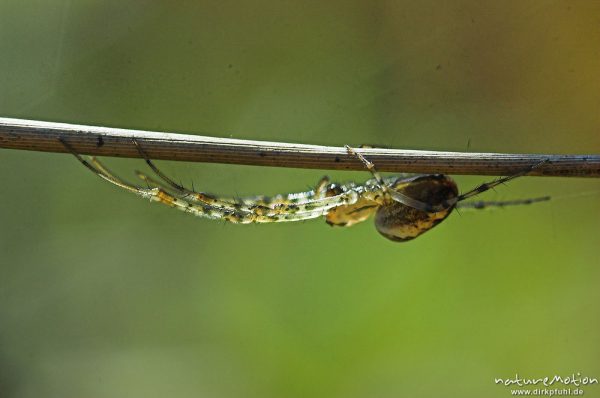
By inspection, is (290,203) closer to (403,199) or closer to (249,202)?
(249,202)

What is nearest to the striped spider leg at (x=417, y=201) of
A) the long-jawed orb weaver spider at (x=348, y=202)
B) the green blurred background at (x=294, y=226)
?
the long-jawed orb weaver spider at (x=348, y=202)

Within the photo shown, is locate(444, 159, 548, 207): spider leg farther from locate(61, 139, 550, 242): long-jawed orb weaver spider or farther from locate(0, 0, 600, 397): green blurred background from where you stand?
locate(0, 0, 600, 397): green blurred background

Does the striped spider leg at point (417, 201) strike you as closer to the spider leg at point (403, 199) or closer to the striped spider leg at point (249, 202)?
the spider leg at point (403, 199)

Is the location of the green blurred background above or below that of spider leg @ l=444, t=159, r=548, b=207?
above

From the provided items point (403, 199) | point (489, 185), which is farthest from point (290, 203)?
point (489, 185)

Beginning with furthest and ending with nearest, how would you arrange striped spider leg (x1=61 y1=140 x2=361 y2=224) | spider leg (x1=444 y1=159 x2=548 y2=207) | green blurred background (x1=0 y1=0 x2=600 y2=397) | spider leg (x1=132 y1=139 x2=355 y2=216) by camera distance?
1. green blurred background (x1=0 y1=0 x2=600 y2=397)
2. spider leg (x1=132 y1=139 x2=355 y2=216)
3. striped spider leg (x1=61 y1=140 x2=361 y2=224)
4. spider leg (x1=444 y1=159 x2=548 y2=207)

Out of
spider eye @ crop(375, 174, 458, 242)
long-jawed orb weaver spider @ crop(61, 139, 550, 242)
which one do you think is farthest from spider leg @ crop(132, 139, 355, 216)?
spider eye @ crop(375, 174, 458, 242)
